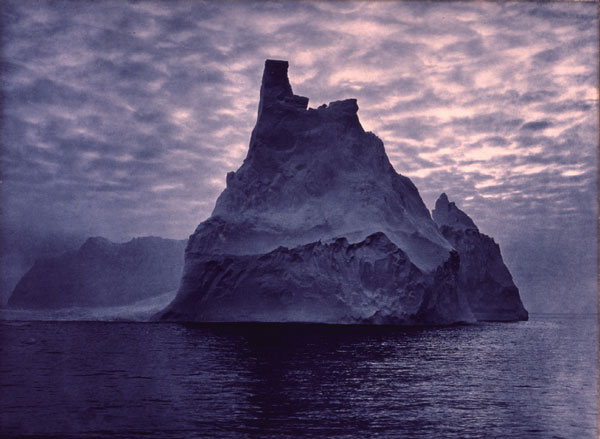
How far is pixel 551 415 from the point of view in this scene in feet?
41.9

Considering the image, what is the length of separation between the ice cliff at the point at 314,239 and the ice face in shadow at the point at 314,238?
91mm

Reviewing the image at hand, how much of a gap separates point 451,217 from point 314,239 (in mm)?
26868

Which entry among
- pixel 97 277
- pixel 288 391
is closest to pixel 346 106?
pixel 288 391

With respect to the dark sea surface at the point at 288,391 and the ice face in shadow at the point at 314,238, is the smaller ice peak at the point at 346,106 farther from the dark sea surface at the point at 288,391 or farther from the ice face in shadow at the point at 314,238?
the dark sea surface at the point at 288,391

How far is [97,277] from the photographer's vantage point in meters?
84.3

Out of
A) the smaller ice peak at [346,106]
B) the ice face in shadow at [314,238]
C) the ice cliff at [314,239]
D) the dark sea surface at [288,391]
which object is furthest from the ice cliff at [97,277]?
the dark sea surface at [288,391]

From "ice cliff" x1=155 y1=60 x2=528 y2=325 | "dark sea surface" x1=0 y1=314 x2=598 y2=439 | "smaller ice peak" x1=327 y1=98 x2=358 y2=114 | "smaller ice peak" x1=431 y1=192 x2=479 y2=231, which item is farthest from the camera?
"smaller ice peak" x1=431 y1=192 x2=479 y2=231

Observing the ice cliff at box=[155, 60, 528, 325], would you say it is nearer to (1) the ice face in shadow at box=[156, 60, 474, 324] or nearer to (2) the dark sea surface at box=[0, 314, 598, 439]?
(1) the ice face in shadow at box=[156, 60, 474, 324]

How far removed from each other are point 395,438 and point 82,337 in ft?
80.0

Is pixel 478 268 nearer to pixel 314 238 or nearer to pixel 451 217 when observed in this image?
pixel 451 217

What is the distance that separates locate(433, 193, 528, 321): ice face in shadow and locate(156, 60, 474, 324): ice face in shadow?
1276 centimetres

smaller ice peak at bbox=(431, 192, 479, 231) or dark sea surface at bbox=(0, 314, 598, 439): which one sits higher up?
smaller ice peak at bbox=(431, 192, 479, 231)

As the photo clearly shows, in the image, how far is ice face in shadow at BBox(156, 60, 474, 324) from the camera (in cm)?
3896

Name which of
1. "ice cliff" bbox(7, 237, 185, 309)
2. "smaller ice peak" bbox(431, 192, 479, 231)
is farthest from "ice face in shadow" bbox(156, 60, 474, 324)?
"ice cliff" bbox(7, 237, 185, 309)
